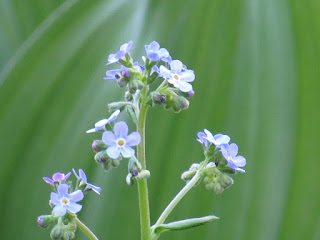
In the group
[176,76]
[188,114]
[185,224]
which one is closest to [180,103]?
[176,76]

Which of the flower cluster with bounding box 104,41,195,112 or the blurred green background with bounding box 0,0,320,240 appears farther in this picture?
the blurred green background with bounding box 0,0,320,240

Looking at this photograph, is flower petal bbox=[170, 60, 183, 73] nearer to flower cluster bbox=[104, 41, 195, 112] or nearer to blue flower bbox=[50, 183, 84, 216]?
flower cluster bbox=[104, 41, 195, 112]

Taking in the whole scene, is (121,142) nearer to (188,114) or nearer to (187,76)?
(187,76)

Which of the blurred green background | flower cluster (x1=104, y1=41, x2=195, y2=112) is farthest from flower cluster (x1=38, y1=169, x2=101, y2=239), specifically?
the blurred green background

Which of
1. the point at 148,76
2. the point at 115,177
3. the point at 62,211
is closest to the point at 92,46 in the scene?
the point at 115,177

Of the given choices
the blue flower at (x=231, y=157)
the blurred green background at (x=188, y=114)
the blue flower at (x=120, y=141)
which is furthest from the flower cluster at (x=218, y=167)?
the blurred green background at (x=188, y=114)

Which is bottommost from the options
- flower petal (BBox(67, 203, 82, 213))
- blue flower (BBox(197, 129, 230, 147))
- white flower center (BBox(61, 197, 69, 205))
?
flower petal (BBox(67, 203, 82, 213))

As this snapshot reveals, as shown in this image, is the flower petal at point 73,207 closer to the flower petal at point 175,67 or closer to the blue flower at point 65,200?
the blue flower at point 65,200
